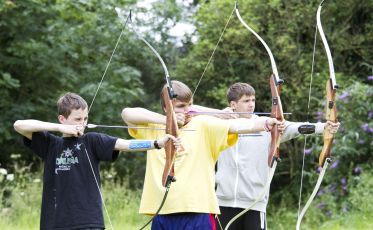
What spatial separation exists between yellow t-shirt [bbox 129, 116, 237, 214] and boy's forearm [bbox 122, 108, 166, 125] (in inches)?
5.8

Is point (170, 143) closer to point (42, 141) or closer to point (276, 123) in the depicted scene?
point (276, 123)

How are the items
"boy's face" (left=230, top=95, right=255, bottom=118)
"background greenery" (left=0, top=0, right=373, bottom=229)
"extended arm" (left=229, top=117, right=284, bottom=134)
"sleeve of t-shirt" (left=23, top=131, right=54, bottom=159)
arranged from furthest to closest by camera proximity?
"background greenery" (left=0, top=0, right=373, bottom=229) < "boy's face" (left=230, top=95, right=255, bottom=118) < "sleeve of t-shirt" (left=23, top=131, right=54, bottom=159) < "extended arm" (left=229, top=117, right=284, bottom=134)

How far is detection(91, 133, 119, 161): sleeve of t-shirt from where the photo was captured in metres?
3.72

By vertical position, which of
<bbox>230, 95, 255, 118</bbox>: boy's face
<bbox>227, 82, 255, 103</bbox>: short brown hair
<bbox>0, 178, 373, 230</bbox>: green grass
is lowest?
<bbox>0, 178, 373, 230</bbox>: green grass

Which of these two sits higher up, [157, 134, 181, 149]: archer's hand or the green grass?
[157, 134, 181, 149]: archer's hand

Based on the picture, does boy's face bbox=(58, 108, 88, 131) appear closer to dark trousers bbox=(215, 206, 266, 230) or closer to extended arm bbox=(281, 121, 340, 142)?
extended arm bbox=(281, 121, 340, 142)

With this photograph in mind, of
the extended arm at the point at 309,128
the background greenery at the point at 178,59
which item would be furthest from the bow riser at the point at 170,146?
the background greenery at the point at 178,59

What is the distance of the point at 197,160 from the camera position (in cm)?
376

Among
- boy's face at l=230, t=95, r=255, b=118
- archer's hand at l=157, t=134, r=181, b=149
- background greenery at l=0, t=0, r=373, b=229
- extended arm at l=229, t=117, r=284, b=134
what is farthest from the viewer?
background greenery at l=0, t=0, r=373, b=229

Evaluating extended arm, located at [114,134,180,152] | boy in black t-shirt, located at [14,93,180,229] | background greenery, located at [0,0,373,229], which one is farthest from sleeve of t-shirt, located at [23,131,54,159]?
background greenery, located at [0,0,373,229]

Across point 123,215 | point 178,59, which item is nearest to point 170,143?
point 123,215

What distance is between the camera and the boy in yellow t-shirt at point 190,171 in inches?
145

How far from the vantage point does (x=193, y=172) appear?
3750 millimetres

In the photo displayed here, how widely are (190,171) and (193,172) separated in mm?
16
